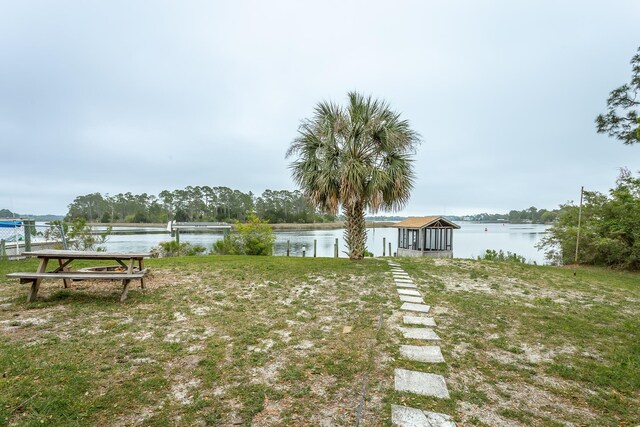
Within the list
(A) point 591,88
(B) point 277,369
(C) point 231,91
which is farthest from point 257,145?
(B) point 277,369

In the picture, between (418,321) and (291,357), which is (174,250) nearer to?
(291,357)

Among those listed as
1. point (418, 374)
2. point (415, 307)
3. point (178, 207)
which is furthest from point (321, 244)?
point (178, 207)

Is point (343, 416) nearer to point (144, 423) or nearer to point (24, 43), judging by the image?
point (144, 423)

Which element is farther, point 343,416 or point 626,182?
point 626,182

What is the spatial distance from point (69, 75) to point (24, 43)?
5.79ft

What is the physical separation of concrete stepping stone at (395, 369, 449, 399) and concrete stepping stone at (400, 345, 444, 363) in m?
0.26

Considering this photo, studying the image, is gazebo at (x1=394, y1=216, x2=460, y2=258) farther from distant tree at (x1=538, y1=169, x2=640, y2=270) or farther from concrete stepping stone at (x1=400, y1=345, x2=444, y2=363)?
concrete stepping stone at (x1=400, y1=345, x2=444, y2=363)

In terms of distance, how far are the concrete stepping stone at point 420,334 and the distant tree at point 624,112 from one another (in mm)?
11265

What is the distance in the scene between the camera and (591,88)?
35.9ft

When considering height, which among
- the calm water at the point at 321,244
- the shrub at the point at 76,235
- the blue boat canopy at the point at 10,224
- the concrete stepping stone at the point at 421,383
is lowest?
the calm water at the point at 321,244

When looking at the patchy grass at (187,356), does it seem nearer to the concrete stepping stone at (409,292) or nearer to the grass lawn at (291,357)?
the grass lawn at (291,357)

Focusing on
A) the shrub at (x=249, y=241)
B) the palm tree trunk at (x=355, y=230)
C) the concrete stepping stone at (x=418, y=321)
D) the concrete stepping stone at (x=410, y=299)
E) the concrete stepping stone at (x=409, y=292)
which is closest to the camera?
the concrete stepping stone at (x=418, y=321)

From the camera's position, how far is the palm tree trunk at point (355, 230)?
800 cm

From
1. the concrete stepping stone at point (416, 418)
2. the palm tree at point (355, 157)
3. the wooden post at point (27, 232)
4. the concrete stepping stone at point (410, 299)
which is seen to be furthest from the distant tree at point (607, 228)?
the wooden post at point (27, 232)
